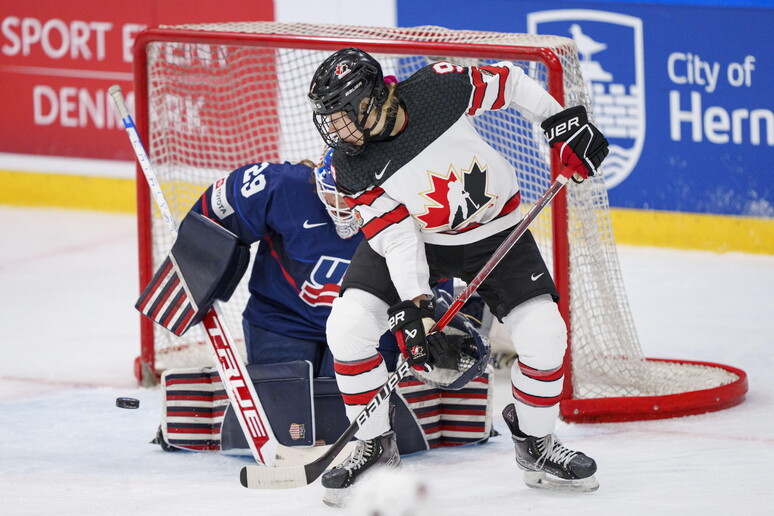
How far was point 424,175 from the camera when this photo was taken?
2.82 metres

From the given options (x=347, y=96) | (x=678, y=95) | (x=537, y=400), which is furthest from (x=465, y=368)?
(x=678, y=95)

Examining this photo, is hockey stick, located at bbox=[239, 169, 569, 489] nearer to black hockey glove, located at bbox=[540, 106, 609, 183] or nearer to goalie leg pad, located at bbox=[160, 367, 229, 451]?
black hockey glove, located at bbox=[540, 106, 609, 183]

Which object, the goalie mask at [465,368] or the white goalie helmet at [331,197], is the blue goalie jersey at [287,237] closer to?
the white goalie helmet at [331,197]

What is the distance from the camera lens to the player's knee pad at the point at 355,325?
2895 millimetres

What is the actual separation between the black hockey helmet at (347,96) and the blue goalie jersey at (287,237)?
0.55 metres

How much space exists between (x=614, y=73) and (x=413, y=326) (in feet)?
8.99

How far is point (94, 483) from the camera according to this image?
313cm

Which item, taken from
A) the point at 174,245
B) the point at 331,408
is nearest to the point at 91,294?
the point at 174,245

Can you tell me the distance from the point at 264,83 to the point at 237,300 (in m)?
0.81

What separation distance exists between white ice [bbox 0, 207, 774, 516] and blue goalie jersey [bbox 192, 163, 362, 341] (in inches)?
15.7

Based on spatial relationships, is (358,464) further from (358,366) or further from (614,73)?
(614,73)

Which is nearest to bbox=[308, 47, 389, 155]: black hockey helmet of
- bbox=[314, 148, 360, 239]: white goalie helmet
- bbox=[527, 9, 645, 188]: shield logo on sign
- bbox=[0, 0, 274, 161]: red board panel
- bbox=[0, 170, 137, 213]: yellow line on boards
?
bbox=[314, 148, 360, 239]: white goalie helmet

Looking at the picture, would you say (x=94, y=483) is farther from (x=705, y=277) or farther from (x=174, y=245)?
(x=705, y=277)

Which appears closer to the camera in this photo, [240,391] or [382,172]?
[382,172]
